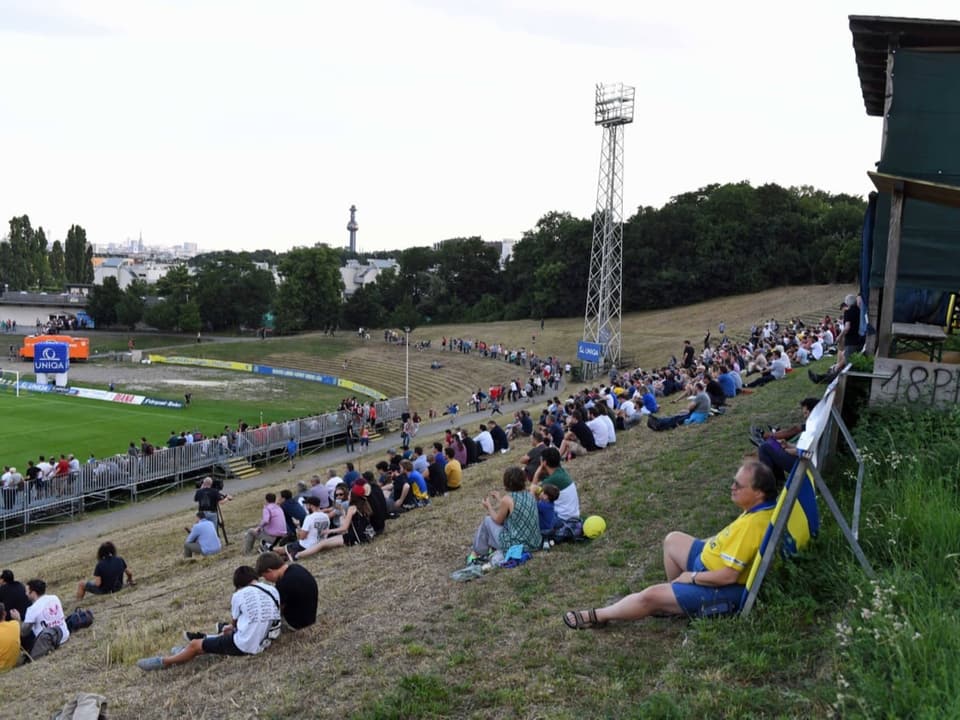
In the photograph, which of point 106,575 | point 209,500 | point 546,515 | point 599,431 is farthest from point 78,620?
point 599,431

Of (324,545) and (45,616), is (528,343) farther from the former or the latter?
(45,616)

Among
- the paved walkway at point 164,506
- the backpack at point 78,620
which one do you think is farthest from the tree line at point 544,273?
the backpack at point 78,620

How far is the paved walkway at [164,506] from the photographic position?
21.5 m

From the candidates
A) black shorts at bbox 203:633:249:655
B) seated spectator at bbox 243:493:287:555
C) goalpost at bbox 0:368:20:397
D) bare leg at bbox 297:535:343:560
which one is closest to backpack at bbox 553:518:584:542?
black shorts at bbox 203:633:249:655

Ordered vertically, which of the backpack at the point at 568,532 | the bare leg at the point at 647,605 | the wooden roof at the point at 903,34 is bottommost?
the backpack at the point at 568,532

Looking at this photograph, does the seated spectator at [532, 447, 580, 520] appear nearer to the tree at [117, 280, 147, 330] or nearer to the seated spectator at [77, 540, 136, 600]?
the seated spectator at [77, 540, 136, 600]

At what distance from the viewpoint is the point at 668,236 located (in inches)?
2825

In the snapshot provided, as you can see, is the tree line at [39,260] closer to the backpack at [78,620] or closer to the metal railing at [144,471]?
the metal railing at [144,471]

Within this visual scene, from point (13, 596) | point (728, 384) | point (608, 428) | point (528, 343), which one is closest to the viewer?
point (13, 596)

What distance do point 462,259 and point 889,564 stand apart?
84.7 meters

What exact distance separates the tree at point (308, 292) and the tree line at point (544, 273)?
115 mm

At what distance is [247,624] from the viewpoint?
701 centimetres

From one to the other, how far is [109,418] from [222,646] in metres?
37.3

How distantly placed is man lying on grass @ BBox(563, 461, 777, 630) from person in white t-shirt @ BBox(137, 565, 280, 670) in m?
2.96
